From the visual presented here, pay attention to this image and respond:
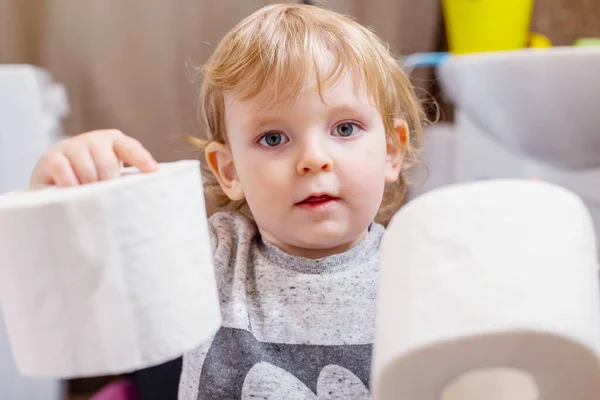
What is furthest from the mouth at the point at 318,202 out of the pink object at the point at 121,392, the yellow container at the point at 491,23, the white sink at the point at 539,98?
the yellow container at the point at 491,23

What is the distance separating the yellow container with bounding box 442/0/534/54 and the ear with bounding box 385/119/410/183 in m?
0.74

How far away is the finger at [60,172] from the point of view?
522mm

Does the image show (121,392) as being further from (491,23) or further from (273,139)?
(491,23)

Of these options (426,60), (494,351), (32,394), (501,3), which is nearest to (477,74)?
(426,60)

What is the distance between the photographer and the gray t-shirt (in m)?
0.69

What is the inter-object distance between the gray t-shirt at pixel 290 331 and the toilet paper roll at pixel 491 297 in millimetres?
266

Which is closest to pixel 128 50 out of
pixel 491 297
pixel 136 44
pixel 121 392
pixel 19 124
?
pixel 136 44

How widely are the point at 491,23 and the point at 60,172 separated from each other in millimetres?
1154

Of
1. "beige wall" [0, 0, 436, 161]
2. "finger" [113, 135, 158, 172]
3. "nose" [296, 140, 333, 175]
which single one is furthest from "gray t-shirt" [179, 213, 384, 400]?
"beige wall" [0, 0, 436, 161]

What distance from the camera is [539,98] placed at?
0.90 m

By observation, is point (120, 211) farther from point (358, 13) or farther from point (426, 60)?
point (358, 13)

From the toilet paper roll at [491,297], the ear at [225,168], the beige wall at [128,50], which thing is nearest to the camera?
the toilet paper roll at [491,297]

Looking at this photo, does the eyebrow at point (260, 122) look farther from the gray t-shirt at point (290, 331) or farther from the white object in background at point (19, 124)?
the white object in background at point (19, 124)

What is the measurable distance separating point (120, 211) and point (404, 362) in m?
0.21
